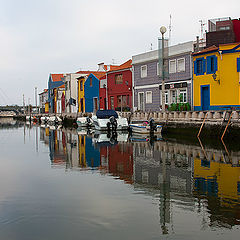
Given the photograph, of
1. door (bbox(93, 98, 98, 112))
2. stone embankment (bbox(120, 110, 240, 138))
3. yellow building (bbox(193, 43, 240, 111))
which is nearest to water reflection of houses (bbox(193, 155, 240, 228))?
stone embankment (bbox(120, 110, 240, 138))

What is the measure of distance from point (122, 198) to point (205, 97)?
81.3 ft

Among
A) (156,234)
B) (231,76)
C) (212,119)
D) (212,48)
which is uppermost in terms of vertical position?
(212,48)

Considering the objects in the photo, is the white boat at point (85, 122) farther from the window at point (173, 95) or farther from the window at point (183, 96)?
the window at point (183, 96)

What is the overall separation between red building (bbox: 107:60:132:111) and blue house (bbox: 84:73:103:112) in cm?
488

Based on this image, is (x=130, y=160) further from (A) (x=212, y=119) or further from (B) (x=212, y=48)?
(B) (x=212, y=48)

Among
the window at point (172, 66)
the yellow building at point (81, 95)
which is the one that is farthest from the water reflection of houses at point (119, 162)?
the yellow building at point (81, 95)

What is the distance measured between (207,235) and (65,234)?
262 cm

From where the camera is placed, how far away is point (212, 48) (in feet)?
101

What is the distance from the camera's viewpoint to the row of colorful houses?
29922 mm

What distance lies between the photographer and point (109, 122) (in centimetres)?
3650

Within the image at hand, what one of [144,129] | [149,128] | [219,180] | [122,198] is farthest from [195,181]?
[144,129]

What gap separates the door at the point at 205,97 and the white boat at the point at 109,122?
26.6 feet

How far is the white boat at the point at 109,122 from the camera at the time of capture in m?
36.2

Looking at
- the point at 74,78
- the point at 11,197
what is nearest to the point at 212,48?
the point at 11,197
